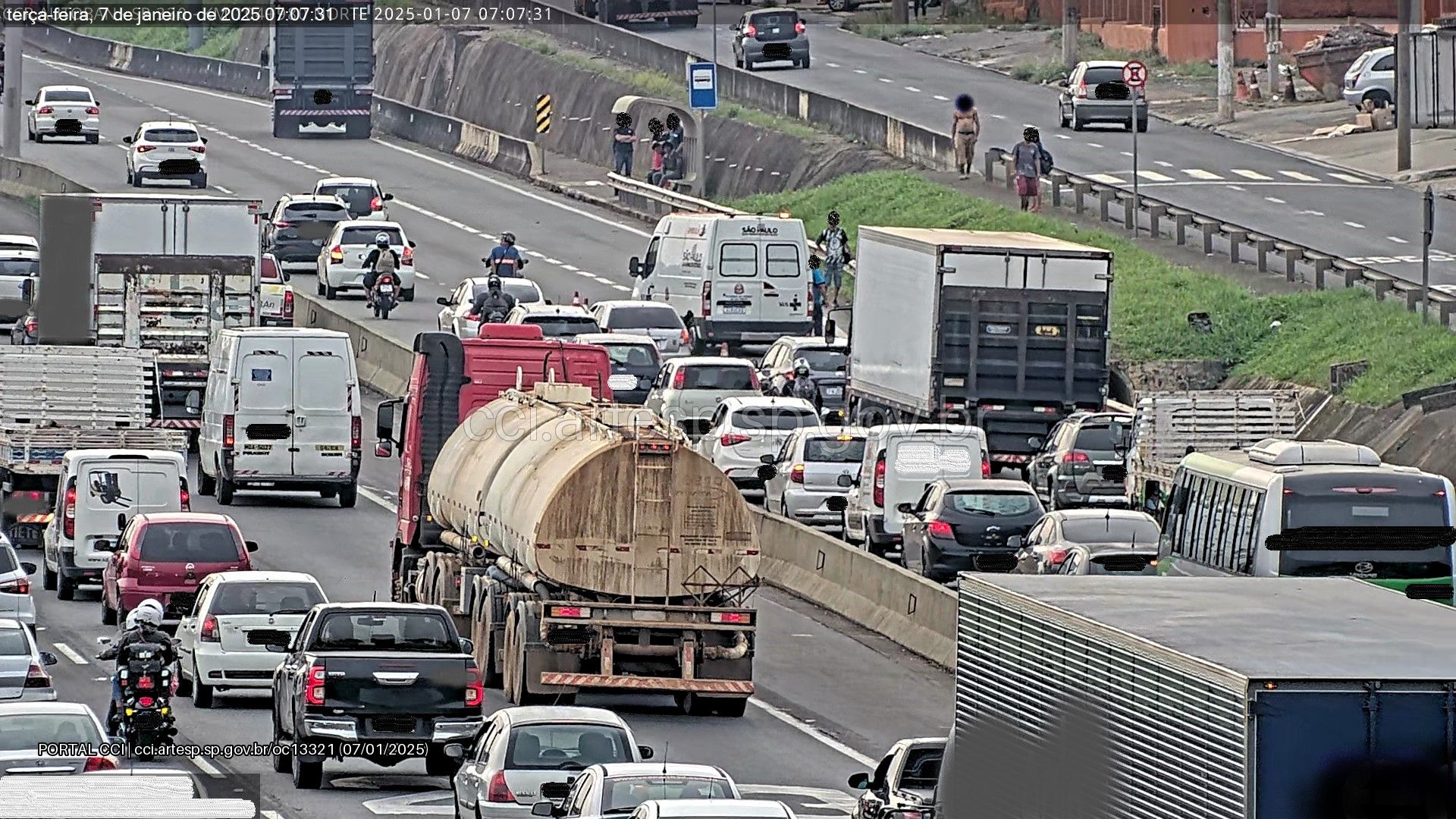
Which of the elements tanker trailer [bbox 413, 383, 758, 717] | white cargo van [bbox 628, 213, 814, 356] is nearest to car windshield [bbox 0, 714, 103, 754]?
tanker trailer [bbox 413, 383, 758, 717]

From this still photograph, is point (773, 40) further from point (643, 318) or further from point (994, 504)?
point (994, 504)

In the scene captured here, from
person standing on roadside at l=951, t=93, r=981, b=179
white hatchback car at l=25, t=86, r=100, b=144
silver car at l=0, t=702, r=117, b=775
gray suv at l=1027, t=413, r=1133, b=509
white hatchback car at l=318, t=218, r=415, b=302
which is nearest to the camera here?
silver car at l=0, t=702, r=117, b=775

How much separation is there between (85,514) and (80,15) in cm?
8304

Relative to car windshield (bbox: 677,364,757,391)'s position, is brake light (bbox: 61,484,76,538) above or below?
below

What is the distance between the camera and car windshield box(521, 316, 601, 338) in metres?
48.1

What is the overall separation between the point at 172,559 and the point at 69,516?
371 cm

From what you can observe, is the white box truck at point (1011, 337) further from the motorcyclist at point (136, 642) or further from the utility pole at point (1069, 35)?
the utility pole at point (1069, 35)

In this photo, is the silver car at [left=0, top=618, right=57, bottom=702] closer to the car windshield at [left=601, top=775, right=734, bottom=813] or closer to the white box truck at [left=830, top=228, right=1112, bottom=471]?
the car windshield at [left=601, top=775, right=734, bottom=813]

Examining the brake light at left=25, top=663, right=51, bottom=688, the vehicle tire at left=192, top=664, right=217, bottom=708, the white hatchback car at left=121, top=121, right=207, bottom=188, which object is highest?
the white hatchback car at left=121, top=121, right=207, bottom=188

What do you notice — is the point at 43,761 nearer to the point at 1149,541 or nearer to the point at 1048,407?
the point at 1149,541

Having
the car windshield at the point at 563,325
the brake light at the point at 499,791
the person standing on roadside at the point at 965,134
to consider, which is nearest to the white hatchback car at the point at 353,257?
the car windshield at the point at 563,325

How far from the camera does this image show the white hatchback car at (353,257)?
59469mm

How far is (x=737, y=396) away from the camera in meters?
42.5

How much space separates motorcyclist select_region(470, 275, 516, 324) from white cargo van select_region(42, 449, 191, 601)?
46.5 feet
